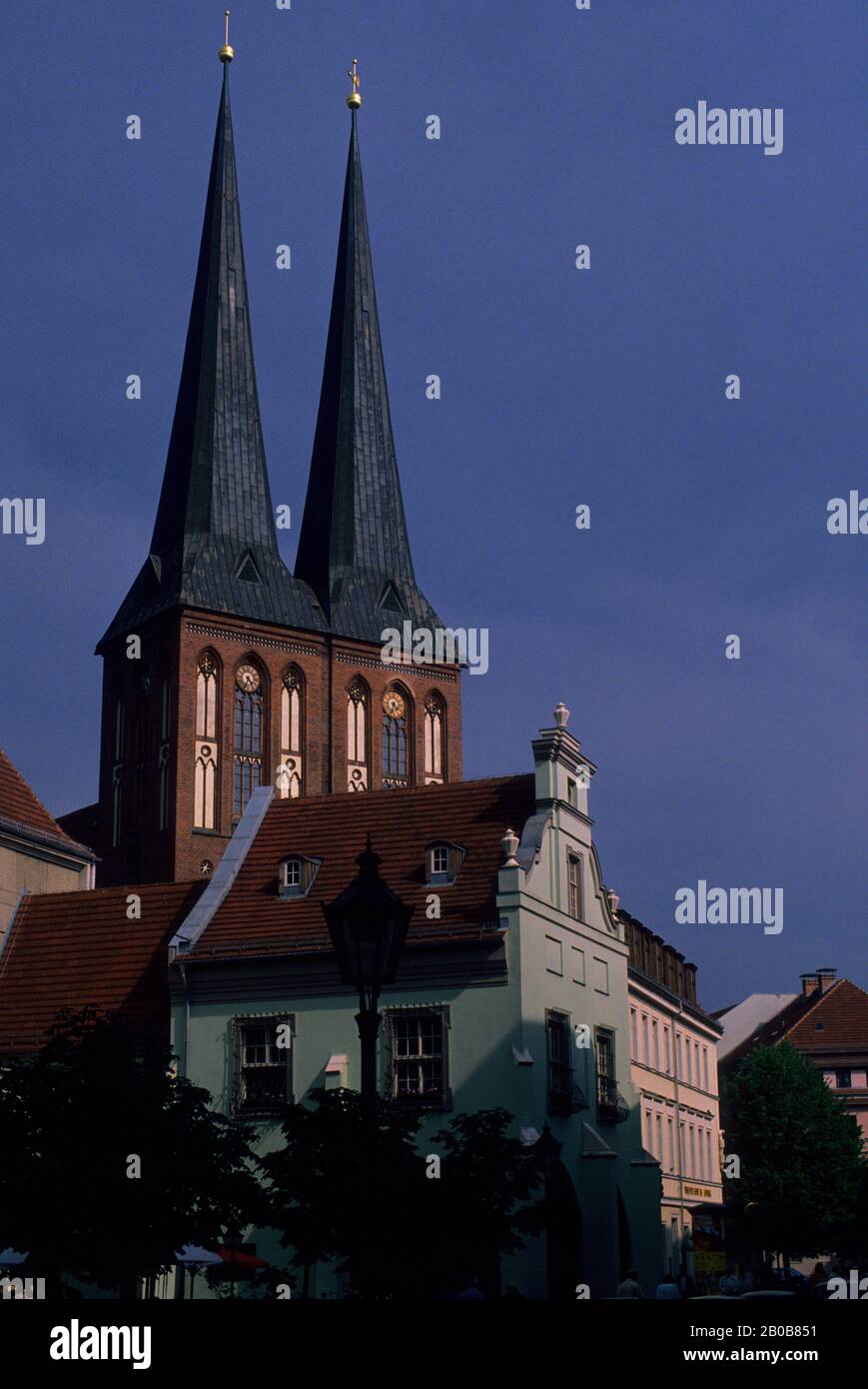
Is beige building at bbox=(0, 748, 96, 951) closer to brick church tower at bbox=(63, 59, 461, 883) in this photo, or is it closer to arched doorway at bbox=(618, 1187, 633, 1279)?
arched doorway at bbox=(618, 1187, 633, 1279)

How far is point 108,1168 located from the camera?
76.5 feet

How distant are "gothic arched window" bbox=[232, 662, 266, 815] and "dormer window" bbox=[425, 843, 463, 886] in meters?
40.5

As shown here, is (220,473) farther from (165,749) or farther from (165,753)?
(165,753)

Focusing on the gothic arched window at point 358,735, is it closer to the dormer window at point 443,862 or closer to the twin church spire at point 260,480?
the twin church spire at point 260,480

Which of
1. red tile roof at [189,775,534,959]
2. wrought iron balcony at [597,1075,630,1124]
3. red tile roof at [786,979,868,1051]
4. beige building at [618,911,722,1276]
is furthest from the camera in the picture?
red tile roof at [786,979,868,1051]

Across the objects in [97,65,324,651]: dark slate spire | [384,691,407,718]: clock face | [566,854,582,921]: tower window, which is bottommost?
[566,854,582,921]: tower window

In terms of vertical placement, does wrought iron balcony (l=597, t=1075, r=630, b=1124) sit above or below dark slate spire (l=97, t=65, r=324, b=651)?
below

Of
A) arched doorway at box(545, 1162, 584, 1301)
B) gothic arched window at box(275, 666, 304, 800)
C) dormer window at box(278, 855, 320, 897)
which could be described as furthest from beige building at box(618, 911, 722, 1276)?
gothic arched window at box(275, 666, 304, 800)

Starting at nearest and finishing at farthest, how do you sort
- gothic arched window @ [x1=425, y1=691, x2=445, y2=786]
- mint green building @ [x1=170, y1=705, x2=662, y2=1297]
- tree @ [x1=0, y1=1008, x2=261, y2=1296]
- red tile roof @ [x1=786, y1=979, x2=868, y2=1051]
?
tree @ [x1=0, y1=1008, x2=261, y2=1296]
mint green building @ [x1=170, y1=705, x2=662, y2=1297]
gothic arched window @ [x1=425, y1=691, x2=445, y2=786]
red tile roof @ [x1=786, y1=979, x2=868, y2=1051]

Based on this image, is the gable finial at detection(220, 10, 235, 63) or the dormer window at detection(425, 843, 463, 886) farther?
the gable finial at detection(220, 10, 235, 63)

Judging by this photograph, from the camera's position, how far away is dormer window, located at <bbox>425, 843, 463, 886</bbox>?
36875 mm

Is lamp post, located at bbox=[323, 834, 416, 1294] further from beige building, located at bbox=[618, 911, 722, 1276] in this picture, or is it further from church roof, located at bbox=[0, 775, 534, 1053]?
beige building, located at bbox=[618, 911, 722, 1276]

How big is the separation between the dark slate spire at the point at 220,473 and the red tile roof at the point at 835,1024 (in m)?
38.6

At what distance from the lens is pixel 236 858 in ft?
129
